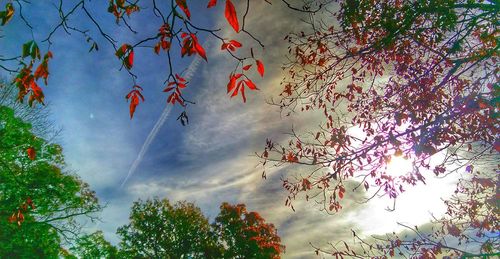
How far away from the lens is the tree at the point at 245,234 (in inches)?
1373

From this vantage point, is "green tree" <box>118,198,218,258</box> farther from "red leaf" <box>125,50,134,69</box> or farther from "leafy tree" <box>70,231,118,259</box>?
"red leaf" <box>125,50,134,69</box>

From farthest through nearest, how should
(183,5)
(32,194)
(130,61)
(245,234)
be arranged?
(245,234) → (32,194) → (130,61) → (183,5)

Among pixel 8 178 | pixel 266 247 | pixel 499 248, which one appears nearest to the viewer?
pixel 499 248

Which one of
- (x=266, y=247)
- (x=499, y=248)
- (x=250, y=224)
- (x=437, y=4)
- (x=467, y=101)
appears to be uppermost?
(x=250, y=224)

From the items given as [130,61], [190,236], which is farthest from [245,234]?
[130,61]

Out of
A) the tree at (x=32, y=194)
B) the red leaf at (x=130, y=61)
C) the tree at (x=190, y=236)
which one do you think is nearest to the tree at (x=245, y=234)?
the tree at (x=190, y=236)

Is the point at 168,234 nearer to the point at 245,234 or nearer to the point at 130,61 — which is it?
the point at 245,234

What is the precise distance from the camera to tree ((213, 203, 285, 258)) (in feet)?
114

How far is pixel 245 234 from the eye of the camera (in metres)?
35.8

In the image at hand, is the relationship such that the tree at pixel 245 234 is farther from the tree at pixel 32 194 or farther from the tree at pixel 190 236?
the tree at pixel 32 194

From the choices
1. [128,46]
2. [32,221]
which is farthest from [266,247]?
[128,46]

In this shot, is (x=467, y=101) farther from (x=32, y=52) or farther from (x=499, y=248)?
(x=32, y=52)

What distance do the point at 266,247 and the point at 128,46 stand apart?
35180 mm

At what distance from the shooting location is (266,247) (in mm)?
35469
